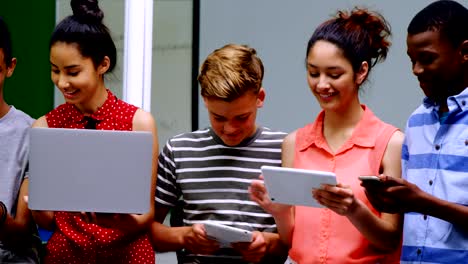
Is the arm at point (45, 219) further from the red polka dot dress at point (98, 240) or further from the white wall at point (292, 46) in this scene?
the white wall at point (292, 46)

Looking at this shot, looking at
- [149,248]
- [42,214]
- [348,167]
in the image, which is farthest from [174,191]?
[348,167]

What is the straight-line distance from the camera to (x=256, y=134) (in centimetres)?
256

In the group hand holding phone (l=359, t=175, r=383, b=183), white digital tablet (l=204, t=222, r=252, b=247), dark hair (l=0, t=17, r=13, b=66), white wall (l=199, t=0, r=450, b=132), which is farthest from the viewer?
white wall (l=199, t=0, r=450, b=132)

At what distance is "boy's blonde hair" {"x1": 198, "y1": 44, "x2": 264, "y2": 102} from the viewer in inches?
95.8

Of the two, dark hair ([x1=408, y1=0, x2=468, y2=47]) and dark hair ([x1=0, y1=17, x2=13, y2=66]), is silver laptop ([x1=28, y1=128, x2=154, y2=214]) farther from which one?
dark hair ([x1=408, y1=0, x2=468, y2=47])

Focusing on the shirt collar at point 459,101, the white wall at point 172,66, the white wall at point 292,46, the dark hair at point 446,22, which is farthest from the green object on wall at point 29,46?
the shirt collar at point 459,101

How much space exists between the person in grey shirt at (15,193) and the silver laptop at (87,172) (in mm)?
332

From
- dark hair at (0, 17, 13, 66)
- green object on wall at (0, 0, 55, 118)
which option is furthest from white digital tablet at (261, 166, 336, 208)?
green object on wall at (0, 0, 55, 118)

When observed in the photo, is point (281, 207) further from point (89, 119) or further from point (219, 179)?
point (89, 119)

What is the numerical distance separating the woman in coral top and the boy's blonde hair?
0.19 m

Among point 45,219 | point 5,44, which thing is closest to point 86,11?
point 5,44

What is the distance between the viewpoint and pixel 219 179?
8.25ft

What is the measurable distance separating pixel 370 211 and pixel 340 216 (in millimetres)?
152

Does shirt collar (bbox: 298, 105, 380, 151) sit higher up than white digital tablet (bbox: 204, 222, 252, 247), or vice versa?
shirt collar (bbox: 298, 105, 380, 151)
